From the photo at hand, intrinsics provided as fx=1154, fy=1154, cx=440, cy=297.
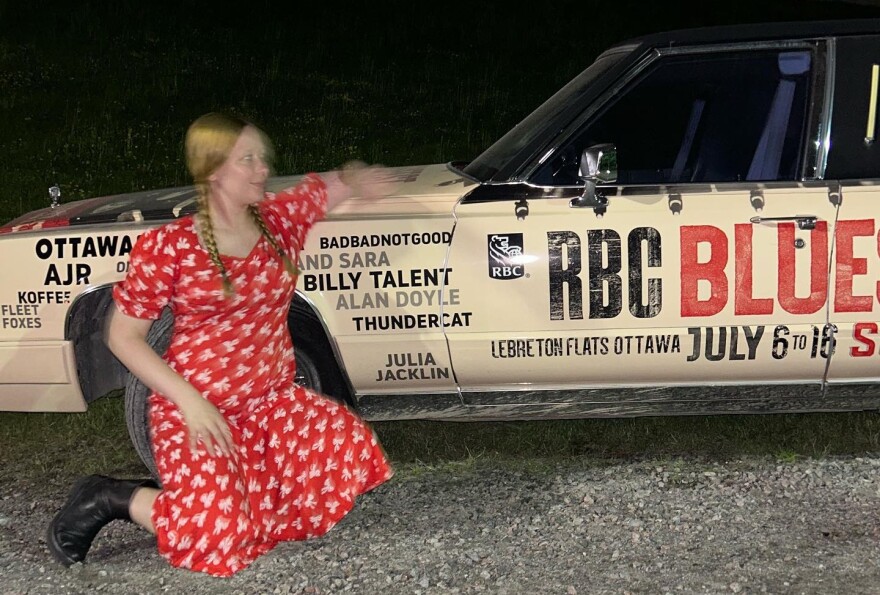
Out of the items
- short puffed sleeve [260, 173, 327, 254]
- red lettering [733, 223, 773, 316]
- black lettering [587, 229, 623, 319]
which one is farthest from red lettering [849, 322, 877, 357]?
short puffed sleeve [260, 173, 327, 254]

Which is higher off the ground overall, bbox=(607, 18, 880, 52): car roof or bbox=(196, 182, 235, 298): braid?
bbox=(607, 18, 880, 52): car roof

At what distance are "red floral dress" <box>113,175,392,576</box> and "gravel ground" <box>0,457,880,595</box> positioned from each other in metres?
0.19

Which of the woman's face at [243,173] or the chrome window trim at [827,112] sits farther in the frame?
the chrome window trim at [827,112]

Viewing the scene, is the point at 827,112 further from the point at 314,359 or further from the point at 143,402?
the point at 143,402

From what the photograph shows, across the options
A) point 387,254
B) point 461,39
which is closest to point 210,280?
point 387,254

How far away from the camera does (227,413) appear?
3736mm

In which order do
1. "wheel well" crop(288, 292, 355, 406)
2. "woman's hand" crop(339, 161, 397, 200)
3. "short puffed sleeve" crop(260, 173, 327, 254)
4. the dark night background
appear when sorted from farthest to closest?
1. the dark night background
2. "wheel well" crop(288, 292, 355, 406)
3. "woman's hand" crop(339, 161, 397, 200)
4. "short puffed sleeve" crop(260, 173, 327, 254)

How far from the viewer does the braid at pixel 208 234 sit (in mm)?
3490

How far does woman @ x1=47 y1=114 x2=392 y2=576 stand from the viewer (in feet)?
11.4

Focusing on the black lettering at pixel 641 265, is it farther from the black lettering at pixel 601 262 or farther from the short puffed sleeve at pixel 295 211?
the short puffed sleeve at pixel 295 211

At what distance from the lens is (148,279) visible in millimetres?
3447

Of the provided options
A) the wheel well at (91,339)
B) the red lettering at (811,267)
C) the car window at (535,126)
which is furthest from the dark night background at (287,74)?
the red lettering at (811,267)

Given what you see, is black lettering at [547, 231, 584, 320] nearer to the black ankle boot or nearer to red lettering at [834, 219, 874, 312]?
red lettering at [834, 219, 874, 312]

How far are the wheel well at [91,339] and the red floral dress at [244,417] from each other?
0.81 meters
